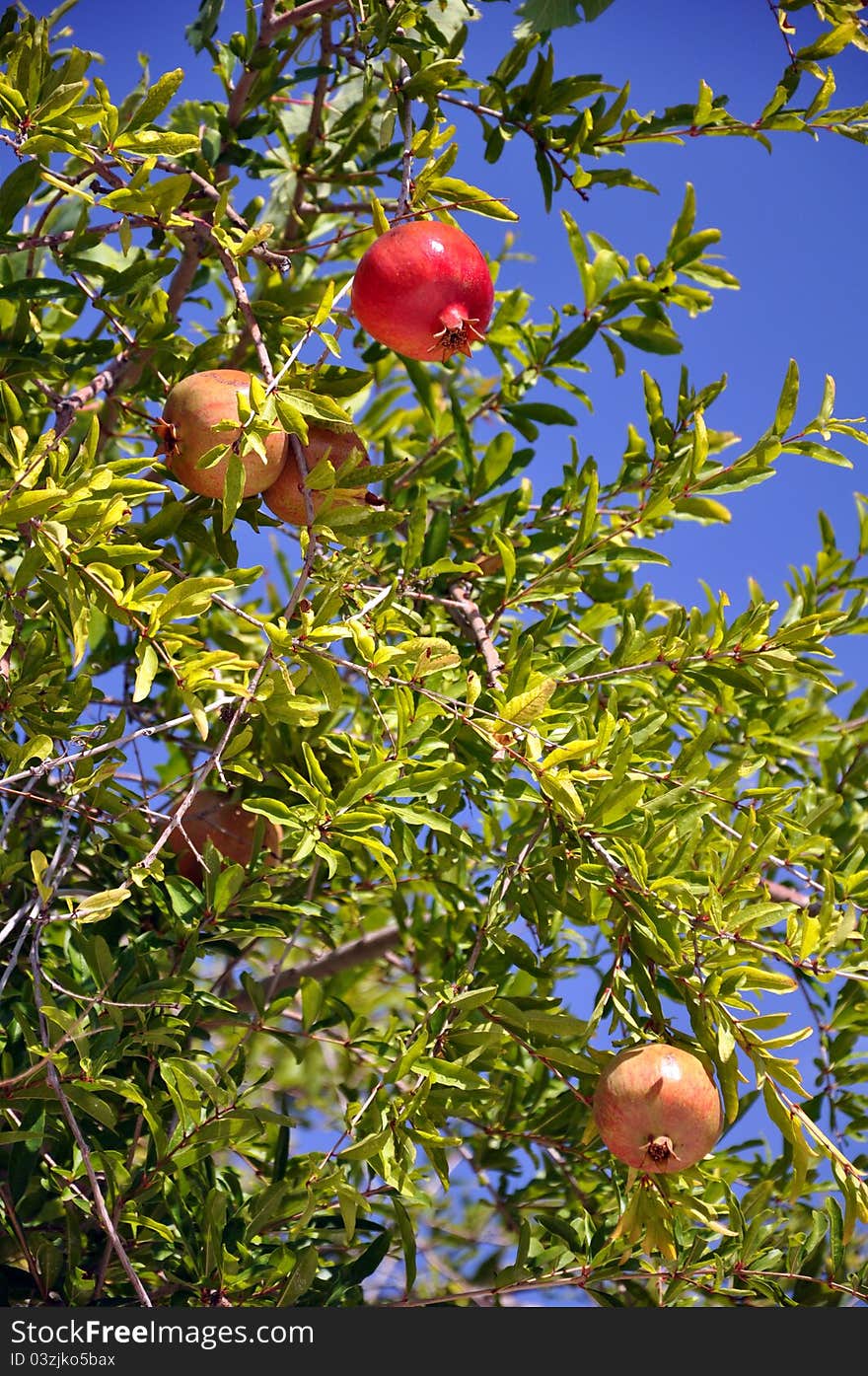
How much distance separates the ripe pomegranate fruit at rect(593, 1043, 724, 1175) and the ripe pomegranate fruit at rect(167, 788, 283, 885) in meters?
0.67

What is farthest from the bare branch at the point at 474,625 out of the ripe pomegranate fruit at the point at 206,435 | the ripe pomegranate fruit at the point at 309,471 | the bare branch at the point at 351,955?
the bare branch at the point at 351,955

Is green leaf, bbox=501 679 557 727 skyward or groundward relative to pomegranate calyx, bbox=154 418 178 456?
groundward

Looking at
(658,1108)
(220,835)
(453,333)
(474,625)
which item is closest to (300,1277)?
(658,1108)

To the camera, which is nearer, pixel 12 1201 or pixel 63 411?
pixel 63 411

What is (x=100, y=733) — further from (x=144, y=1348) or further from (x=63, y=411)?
(x=144, y=1348)

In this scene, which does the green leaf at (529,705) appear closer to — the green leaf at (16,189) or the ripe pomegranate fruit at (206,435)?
the ripe pomegranate fruit at (206,435)

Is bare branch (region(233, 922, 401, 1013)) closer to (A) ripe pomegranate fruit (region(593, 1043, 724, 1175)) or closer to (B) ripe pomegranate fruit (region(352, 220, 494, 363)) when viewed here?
(A) ripe pomegranate fruit (region(593, 1043, 724, 1175))

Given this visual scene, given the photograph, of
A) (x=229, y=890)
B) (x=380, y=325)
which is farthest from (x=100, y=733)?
(x=380, y=325)

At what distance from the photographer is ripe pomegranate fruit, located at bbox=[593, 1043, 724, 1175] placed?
1.27 meters

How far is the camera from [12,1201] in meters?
1.58

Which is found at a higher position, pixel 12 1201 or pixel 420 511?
pixel 420 511

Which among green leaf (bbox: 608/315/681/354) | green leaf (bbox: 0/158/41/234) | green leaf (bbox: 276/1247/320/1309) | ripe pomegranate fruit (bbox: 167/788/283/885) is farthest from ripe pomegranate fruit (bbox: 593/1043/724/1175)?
green leaf (bbox: 0/158/41/234)

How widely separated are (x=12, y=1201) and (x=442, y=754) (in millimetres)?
787

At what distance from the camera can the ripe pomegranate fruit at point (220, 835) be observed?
1.82 meters
